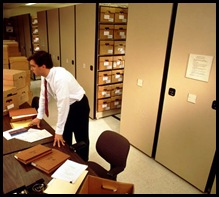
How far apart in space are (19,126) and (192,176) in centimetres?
201

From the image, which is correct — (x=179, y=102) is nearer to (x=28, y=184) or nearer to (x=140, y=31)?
(x=140, y=31)

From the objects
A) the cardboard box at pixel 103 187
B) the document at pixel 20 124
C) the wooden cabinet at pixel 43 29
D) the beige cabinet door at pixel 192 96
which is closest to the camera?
the cardboard box at pixel 103 187

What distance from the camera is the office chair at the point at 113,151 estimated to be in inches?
65.2

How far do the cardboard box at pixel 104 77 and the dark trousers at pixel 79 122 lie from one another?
1442 mm

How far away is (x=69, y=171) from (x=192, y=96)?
57.7 inches

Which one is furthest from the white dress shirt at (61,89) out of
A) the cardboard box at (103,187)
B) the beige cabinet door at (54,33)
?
the beige cabinet door at (54,33)

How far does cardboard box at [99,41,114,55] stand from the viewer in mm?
3410

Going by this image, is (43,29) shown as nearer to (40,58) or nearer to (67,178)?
(40,58)

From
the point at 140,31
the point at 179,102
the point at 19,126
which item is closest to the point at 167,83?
the point at 179,102

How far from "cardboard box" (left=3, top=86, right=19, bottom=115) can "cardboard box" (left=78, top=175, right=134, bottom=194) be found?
1.59 metres

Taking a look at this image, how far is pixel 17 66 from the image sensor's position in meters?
3.96

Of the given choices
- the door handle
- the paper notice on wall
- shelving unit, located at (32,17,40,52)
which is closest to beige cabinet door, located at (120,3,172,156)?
the door handle

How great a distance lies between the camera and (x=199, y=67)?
6.35 ft

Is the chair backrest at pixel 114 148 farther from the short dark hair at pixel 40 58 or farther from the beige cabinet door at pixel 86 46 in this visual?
the beige cabinet door at pixel 86 46
